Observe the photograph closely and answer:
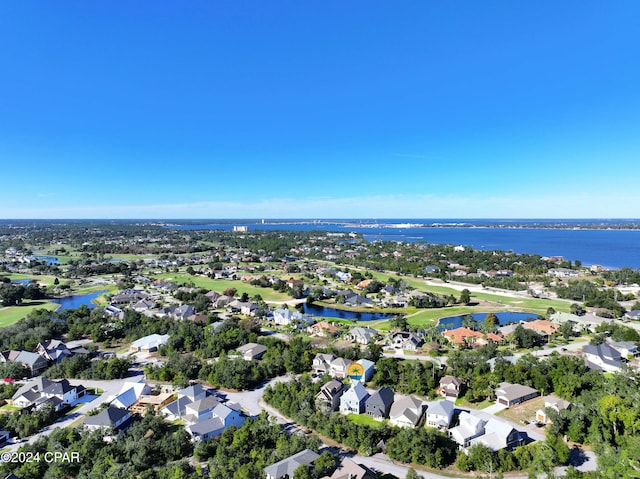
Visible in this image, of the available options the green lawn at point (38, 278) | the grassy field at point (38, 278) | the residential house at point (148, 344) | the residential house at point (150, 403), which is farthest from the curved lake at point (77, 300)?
the residential house at point (150, 403)

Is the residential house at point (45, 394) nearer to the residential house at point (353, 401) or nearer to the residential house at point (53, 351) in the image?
the residential house at point (53, 351)

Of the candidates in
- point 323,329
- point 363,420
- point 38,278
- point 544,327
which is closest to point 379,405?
point 363,420

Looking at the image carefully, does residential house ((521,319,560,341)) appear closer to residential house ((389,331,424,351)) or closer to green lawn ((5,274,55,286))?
residential house ((389,331,424,351))

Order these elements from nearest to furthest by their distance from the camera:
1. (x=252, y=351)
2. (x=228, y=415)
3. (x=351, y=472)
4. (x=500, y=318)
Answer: (x=351, y=472) → (x=228, y=415) → (x=252, y=351) → (x=500, y=318)

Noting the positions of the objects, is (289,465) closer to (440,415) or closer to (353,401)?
(353,401)

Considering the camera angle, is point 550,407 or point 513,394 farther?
point 513,394

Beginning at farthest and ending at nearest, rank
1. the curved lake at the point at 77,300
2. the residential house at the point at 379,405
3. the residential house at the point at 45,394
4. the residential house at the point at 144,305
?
the curved lake at the point at 77,300 → the residential house at the point at 144,305 → the residential house at the point at 45,394 → the residential house at the point at 379,405

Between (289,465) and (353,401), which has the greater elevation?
(289,465)
